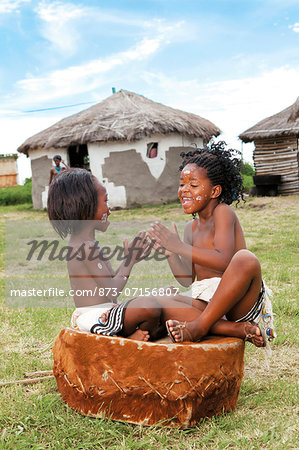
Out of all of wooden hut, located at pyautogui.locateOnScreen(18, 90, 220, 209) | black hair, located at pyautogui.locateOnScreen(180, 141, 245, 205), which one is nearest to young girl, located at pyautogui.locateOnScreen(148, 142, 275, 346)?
black hair, located at pyautogui.locateOnScreen(180, 141, 245, 205)

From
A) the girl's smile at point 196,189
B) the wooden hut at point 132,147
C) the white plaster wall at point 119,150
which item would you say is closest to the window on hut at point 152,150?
the wooden hut at point 132,147

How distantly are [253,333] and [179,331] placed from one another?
0.34 m

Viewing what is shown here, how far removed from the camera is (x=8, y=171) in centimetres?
2422

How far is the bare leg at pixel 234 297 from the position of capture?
2.03 meters

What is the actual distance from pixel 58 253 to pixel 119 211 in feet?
19.5

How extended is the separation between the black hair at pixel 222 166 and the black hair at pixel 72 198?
561 mm

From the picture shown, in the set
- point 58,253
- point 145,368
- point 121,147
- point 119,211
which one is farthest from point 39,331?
point 121,147

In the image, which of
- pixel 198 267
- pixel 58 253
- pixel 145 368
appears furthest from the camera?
pixel 58 253

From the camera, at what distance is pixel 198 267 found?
2.44 metres

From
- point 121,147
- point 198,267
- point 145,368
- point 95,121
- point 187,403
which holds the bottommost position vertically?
point 187,403

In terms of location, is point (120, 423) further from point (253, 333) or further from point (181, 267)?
point (181, 267)

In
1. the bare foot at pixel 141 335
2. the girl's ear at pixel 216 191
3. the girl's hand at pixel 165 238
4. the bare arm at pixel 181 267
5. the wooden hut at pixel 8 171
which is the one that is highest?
the wooden hut at pixel 8 171

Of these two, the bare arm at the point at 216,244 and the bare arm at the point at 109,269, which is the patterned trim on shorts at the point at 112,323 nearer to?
the bare arm at the point at 109,269

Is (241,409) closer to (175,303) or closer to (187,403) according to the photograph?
(187,403)
